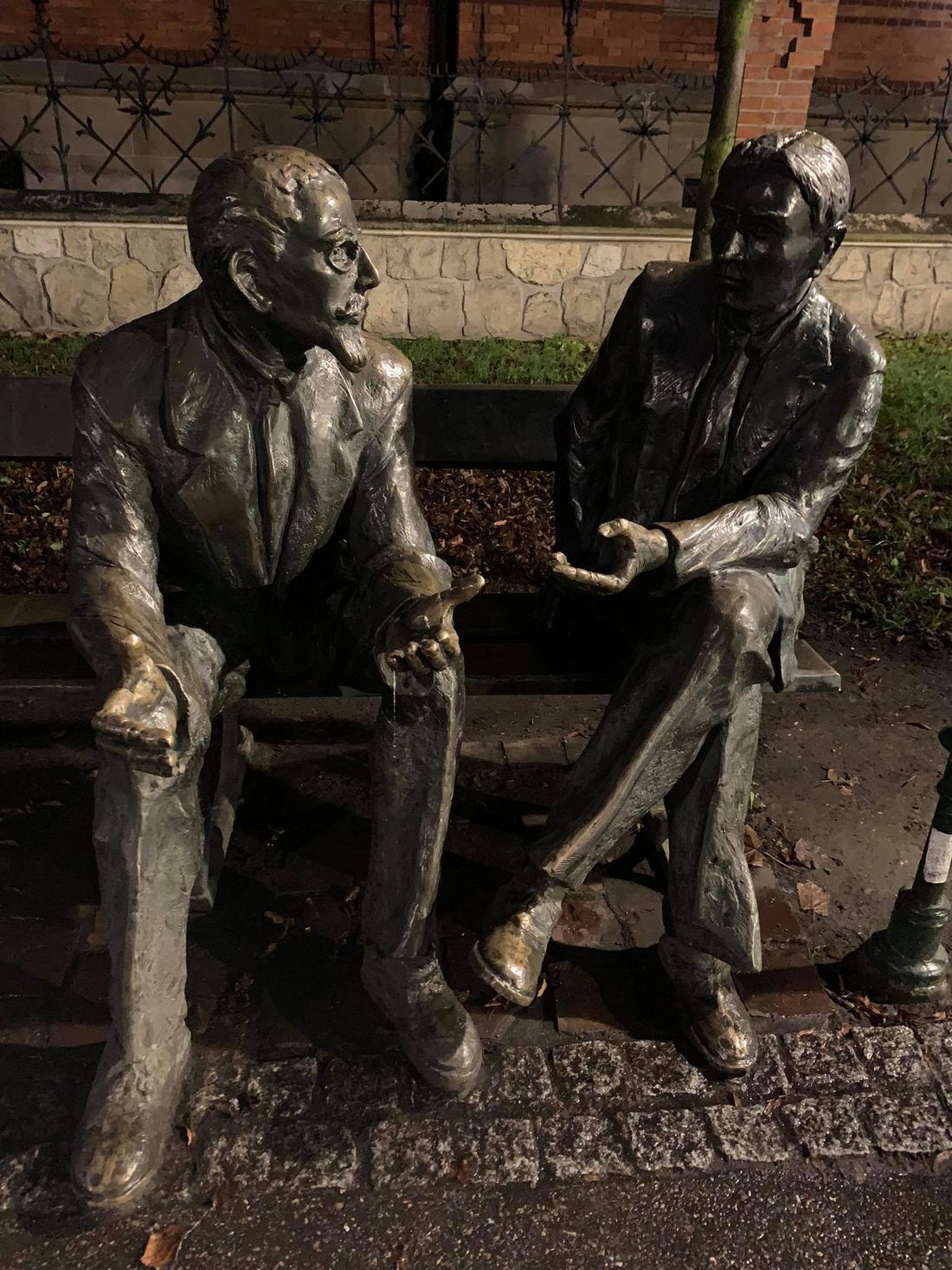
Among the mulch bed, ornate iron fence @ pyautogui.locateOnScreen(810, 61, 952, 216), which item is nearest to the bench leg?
the mulch bed

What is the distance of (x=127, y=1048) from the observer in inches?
85.4

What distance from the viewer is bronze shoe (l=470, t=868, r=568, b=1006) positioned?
2406 mm

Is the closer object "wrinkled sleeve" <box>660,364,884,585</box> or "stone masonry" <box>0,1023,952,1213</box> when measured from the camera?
"stone masonry" <box>0,1023,952,1213</box>

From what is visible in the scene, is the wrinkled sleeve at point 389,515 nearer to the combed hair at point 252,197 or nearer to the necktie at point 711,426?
the combed hair at point 252,197

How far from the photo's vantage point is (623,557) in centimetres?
233

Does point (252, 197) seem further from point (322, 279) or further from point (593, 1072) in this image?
point (593, 1072)

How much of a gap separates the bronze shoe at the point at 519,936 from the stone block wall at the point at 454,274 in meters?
5.84

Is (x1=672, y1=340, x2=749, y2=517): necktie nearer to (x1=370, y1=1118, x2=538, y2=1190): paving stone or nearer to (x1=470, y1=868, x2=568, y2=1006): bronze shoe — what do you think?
(x1=470, y1=868, x2=568, y2=1006): bronze shoe

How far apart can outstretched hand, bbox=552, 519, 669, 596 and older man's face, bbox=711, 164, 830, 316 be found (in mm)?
610

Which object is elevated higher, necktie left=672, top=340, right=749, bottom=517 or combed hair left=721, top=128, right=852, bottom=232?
combed hair left=721, top=128, right=852, bottom=232

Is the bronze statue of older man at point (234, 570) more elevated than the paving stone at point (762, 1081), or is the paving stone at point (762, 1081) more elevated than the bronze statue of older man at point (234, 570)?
the bronze statue of older man at point (234, 570)

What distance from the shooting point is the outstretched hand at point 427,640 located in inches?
82.3

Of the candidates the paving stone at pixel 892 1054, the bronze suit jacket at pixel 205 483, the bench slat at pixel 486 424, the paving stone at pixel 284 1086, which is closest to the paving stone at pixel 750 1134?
the paving stone at pixel 892 1054

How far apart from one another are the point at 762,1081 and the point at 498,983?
69cm
